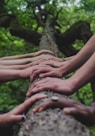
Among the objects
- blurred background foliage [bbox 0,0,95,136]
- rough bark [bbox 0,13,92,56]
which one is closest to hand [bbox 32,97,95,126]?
blurred background foliage [bbox 0,0,95,136]

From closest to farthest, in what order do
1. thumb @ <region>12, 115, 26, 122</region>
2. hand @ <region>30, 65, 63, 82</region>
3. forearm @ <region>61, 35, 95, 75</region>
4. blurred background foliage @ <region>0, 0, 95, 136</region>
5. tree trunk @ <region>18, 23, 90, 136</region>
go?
tree trunk @ <region>18, 23, 90, 136</region>
thumb @ <region>12, 115, 26, 122</region>
forearm @ <region>61, 35, 95, 75</region>
hand @ <region>30, 65, 63, 82</region>
blurred background foliage @ <region>0, 0, 95, 136</region>

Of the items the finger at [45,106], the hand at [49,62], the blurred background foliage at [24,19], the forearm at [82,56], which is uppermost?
the finger at [45,106]

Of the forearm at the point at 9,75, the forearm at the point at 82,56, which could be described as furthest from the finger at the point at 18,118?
the forearm at the point at 9,75

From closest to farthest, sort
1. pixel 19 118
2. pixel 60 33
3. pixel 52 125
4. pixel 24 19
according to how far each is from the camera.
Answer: pixel 52 125 → pixel 19 118 → pixel 60 33 → pixel 24 19

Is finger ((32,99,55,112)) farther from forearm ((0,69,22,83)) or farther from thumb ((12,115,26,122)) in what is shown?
forearm ((0,69,22,83))

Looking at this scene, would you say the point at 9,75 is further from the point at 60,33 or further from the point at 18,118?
the point at 60,33

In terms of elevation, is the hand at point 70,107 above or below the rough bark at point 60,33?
above

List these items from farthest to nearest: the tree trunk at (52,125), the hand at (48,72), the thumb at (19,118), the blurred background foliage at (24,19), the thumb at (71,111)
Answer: the blurred background foliage at (24,19) < the hand at (48,72) < the thumb at (19,118) < the thumb at (71,111) < the tree trunk at (52,125)

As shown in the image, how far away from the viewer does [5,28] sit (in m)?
12.6

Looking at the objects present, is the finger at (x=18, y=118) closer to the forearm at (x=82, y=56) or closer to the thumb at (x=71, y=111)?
the thumb at (x=71, y=111)

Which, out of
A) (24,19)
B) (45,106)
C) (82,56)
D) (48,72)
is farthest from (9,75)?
(24,19)

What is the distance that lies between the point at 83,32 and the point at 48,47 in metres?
3.48

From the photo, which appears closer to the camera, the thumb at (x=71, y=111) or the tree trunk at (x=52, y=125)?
the tree trunk at (x=52, y=125)

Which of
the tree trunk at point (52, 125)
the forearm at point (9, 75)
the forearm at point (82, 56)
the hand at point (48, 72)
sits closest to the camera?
the tree trunk at point (52, 125)
